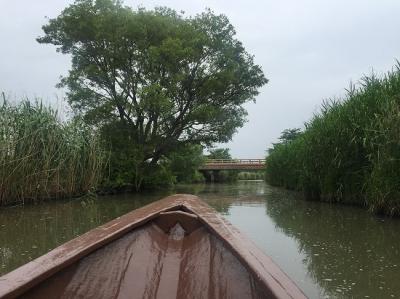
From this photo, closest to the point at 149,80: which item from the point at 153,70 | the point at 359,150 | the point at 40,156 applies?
the point at 153,70

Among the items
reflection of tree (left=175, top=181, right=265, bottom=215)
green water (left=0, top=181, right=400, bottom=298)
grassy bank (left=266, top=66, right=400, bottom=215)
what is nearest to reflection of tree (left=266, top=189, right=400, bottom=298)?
green water (left=0, top=181, right=400, bottom=298)

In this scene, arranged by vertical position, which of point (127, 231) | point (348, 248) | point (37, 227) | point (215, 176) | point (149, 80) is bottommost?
point (348, 248)

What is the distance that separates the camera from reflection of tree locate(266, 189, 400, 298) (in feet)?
10.2

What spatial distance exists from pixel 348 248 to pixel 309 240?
581 millimetres

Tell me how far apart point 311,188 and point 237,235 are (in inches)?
309

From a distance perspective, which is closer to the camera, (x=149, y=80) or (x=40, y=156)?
(x=40, y=156)

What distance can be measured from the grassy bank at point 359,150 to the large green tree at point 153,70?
6591 millimetres

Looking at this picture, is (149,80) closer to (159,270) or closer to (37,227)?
(37,227)

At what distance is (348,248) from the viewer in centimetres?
439

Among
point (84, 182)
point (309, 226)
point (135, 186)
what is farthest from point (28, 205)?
point (135, 186)

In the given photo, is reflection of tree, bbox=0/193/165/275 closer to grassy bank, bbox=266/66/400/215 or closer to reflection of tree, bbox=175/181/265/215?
reflection of tree, bbox=175/181/265/215

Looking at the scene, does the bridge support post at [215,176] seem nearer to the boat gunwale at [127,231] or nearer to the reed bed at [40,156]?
the reed bed at [40,156]

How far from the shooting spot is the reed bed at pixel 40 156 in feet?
27.6

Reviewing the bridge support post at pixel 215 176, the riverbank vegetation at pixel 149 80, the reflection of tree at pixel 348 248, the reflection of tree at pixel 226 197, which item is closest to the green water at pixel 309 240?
the reflection of tree at pixel 348 248
